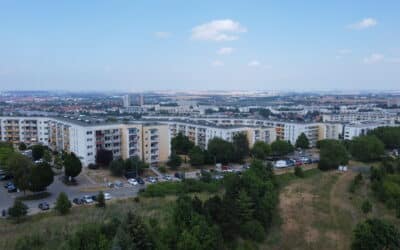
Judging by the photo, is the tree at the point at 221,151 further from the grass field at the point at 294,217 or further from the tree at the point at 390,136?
the tree at the point at 390,136

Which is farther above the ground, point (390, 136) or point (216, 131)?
point (216, 131)

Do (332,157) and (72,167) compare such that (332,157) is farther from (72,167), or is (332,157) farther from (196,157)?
(72,167)

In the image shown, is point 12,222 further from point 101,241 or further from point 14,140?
point 14,140

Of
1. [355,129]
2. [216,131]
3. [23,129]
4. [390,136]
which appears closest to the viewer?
[216,131]

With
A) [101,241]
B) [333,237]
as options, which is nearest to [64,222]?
[101,241]

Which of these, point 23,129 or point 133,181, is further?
point 23,129

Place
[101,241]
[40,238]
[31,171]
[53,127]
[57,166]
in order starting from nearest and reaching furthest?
[101,241]
[40,238]
[31,171]
[57,166]
[53,127]

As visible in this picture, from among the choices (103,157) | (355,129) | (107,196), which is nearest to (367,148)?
(355,129)
